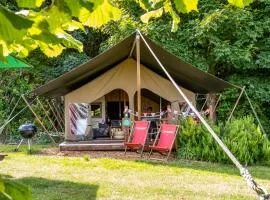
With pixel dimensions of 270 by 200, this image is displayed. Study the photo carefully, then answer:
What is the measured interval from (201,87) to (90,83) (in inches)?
105

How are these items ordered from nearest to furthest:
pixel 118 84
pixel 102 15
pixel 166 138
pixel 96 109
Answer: pixel 102 15 < pixel 166 138 < pixel 118 84 < pixel 96 109

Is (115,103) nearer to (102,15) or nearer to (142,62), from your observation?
(142,62)

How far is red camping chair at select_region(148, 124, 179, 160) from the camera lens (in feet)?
28.3

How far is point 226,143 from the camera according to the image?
8742mm

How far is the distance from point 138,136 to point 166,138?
1.98 ft

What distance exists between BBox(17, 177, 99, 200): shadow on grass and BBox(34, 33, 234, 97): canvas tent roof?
124 inches

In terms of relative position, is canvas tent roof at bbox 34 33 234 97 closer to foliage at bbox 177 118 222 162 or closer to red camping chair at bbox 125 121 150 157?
foliage at bbox 177 118 222 162

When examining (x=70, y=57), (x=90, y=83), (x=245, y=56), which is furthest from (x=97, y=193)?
(x=70, y=57)

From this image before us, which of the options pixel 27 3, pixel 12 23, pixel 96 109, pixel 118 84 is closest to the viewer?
pixel 12 23

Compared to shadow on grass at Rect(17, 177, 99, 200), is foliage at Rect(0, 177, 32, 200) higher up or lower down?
higher up

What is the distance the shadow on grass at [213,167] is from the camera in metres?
7.48

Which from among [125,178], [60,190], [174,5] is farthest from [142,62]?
[174,5]

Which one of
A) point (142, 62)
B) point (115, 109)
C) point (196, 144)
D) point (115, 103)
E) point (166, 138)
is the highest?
point (142, 62)

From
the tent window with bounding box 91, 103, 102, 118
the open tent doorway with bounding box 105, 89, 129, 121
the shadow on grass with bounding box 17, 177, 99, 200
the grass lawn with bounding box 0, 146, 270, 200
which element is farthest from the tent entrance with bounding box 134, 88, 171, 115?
the shadow on grass with bounding box 17, 177, 99, 200
